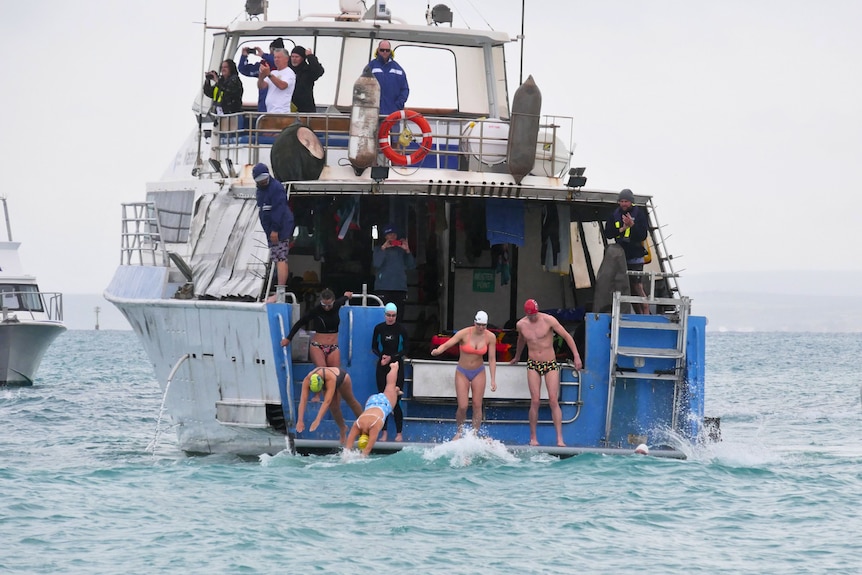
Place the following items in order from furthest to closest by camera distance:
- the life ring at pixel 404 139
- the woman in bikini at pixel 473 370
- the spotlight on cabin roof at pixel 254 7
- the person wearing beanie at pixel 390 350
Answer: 1. the spotlight on cabin roof at pixel 254 7
2. the life ring at pixel 404 139
3. the woman in bikini at pixel 473 370
4. the person wearing beanie at pixel 390 350

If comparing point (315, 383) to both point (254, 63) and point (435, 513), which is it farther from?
point (254, 63)

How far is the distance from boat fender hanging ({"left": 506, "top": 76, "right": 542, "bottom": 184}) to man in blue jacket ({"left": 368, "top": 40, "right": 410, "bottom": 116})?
274cm

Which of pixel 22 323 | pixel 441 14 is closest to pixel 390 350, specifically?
pixel 441 14

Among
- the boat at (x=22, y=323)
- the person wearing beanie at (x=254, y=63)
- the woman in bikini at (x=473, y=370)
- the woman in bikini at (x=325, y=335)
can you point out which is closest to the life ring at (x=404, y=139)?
the woman in bikini at (x=325, y=335)

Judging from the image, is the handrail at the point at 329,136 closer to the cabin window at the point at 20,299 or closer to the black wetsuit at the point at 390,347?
the black wetsuit at the point at 390,347

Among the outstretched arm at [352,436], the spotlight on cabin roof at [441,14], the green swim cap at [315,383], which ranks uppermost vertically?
the spotlight on cabin roof at [441,14]

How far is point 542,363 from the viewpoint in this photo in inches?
622

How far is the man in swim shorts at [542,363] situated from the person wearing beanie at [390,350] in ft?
4.52

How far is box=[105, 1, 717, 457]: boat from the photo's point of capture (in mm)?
15875

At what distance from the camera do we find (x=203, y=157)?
67.2ft

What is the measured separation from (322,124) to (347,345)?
4098 mm

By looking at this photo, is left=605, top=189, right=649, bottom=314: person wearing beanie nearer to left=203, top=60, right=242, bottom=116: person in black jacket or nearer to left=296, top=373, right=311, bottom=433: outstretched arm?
left=296, top=373, right=311, bottom=433: outstretched arm

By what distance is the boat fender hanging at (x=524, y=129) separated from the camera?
56.6 ft

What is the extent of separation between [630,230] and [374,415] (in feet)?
12.6
